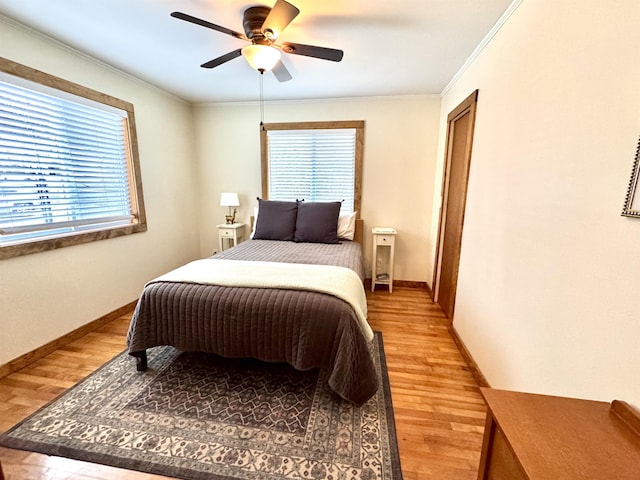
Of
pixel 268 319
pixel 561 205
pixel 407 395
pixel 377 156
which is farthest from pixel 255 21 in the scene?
pixel 407 395

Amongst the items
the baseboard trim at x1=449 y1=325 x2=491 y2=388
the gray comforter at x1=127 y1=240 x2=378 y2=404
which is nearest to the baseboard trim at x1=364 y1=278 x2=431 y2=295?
the baseboard trim at x1=449 y1=325 x2=491 y2=388

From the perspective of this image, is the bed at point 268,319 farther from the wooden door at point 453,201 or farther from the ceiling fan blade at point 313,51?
the ceiling fan blade at point 313,51

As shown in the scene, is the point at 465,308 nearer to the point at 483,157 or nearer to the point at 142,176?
the point at 483,157

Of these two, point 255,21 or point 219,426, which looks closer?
point 219,426

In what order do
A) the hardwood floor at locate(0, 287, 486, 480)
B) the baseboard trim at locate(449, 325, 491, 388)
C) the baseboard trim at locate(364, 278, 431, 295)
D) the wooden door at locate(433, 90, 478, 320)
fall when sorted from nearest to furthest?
1. the hardwood floor at locate(0, 287, 486, 480)
2. the baseboard trim at locate(449, 325, 491, 388)
3. the wooden door at locate(433, 90, 478, 320)
4. the baseboard trim at locate(364, 278, 431, 295)

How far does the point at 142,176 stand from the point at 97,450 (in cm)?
256

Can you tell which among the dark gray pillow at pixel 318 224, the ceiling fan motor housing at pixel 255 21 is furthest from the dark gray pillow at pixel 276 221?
the ceiling fan motor housing at pixel 255 21

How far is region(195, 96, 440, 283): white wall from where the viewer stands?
11.3 feet

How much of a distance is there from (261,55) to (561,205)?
184 cm

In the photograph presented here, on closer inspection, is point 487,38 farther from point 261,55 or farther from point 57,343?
point 57,343

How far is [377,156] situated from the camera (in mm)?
3562

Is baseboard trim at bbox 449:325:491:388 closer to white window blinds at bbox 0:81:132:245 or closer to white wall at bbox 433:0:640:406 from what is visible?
white wall at bbox 433:0:640:406

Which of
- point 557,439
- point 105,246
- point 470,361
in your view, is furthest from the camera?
point 105,246

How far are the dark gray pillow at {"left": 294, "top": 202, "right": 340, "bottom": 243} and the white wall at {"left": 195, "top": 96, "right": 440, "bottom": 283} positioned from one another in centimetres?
67
